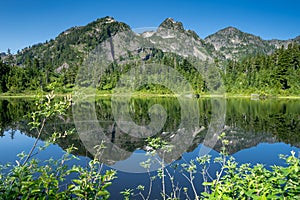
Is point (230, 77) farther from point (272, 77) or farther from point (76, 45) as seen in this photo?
point (76, 45)

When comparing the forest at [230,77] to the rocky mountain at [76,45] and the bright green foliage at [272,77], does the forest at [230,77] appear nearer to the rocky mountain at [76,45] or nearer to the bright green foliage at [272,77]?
the bright green foliage at [272,77]

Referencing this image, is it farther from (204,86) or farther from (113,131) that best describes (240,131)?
(204,86)

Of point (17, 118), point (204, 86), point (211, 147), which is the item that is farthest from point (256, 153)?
point (204, 86)

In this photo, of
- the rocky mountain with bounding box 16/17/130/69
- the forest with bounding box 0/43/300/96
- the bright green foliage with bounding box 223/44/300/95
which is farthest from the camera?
the rocky mountain with bounding box 16/17/130/69

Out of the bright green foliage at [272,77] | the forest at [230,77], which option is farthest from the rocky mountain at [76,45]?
the bright green foliage at [272,77]

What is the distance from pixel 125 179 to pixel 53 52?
138411mm

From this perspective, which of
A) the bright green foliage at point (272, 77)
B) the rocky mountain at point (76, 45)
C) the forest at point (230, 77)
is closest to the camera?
the bright green foliage at point (272, 77)

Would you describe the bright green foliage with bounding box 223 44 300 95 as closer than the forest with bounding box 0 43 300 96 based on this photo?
Yes

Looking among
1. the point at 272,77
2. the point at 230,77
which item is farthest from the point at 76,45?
the point at 272,77

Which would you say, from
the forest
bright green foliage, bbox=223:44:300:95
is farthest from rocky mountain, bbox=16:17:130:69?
bright green foliage, bbox=223:44:300:95

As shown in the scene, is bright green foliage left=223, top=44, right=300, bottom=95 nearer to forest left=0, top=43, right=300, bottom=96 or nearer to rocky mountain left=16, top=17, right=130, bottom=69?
forest left=0, top=43, right=300, bottom=96

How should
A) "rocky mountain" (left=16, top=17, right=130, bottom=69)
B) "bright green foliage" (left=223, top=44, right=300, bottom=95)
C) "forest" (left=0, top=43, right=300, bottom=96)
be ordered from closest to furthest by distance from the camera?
"bright green foliage" (left=223, top=44, right=300, bottom=95)
"forest" (left=0, top=43, right=300, bottom=96)
"rocky mountain" (left=16, top=17, right=130, bottom=69)

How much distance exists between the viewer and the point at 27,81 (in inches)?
2227

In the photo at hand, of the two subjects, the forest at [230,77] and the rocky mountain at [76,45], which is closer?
the forest at [230,77]
